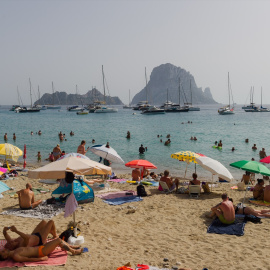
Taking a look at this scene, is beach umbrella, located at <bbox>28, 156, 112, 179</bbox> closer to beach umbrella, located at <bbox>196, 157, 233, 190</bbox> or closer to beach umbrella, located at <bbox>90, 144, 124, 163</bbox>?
beach umbrella, located at <bbox>196, 157, 233, 190</bbox>

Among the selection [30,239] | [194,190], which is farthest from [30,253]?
[194,190]

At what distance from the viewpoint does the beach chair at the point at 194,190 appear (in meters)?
12.1

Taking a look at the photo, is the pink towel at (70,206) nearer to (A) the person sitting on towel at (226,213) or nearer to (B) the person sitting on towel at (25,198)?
(B) the person sitting on towel at (25,198)

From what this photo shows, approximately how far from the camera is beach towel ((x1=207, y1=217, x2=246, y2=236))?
26.9ft

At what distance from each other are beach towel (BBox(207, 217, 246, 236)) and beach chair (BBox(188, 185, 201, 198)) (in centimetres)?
309

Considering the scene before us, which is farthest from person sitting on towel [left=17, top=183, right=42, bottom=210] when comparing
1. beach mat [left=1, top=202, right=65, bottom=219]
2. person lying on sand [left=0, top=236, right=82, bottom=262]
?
person lying on sand [left=0, top=236, right=82, bottom=262]

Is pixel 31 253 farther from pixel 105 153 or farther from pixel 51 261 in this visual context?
pixel 105 153

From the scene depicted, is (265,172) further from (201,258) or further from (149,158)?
(149,158)

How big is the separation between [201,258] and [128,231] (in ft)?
7.48

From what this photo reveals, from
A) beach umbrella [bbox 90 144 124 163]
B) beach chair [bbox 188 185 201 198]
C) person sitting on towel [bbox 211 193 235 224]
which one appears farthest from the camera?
beach umbrella [bbox 90 144 124 163]

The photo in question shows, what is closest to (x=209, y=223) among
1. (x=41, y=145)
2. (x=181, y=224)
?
(x=181, y=224)

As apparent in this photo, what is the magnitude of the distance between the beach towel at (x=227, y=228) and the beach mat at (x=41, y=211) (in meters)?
4.54

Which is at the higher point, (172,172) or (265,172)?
(265,172)

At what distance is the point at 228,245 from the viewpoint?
24.1 ft
